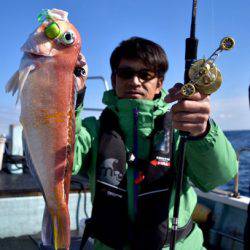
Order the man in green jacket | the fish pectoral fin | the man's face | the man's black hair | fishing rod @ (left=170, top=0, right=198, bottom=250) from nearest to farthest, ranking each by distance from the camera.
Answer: the fish pectoral fin → fishing rod @ (left=170, top=0, right=198, bottom=250) → the man in green jacket → the man's face → the man's black hair

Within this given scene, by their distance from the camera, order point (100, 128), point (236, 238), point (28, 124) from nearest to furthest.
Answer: point (28, 124)
point (100, 128)
point (236, 238)

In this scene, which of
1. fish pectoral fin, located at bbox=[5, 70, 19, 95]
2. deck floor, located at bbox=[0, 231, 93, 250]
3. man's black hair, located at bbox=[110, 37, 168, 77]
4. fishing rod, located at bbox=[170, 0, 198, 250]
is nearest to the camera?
fish pectoral fin, located at bbox=[5, 70, 19, 95]

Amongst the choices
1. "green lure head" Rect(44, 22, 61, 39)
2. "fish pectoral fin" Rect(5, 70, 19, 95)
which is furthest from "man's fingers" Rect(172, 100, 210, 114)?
→ "fish pectoral fin" Rect(5, 70, 19, 95)

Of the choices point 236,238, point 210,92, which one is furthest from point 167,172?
point 236,238

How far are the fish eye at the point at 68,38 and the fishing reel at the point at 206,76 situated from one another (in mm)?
629

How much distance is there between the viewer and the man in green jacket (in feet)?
8.41

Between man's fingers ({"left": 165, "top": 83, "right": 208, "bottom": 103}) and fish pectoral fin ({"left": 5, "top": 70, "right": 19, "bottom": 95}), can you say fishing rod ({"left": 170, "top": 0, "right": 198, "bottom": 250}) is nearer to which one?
man's fingers ({"left": 165, "top": 83, "right": 208, "bottom": 103})

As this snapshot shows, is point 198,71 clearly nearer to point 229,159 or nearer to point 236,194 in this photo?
point 229,159

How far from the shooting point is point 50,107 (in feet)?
6.34

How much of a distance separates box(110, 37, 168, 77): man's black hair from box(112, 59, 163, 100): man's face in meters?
0.05

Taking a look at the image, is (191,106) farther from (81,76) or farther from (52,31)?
(52,31)

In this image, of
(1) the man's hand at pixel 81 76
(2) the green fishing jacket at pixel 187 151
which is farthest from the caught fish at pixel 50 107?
(2) the green fishing jacket at pixel 187 151

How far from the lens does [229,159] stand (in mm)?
2352

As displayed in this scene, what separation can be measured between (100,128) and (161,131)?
1.58ft
